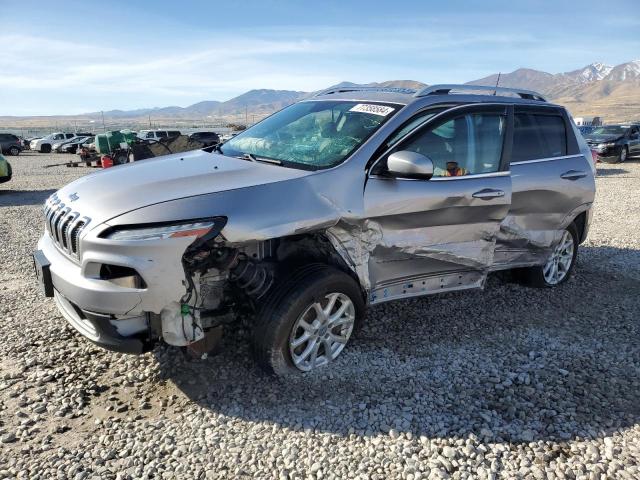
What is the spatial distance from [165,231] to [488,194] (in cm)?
257

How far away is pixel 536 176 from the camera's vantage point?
461cm

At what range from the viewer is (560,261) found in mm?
5453

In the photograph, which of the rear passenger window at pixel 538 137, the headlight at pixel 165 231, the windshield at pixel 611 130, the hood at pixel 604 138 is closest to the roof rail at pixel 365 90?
the rear passenger window at pixel 538 137

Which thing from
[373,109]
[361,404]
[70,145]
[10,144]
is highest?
[373,109]

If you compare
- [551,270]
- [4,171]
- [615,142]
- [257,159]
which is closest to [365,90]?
[257,159]

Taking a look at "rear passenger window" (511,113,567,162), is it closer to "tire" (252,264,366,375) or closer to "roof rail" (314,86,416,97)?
"roof rail" (314,86,416,97)

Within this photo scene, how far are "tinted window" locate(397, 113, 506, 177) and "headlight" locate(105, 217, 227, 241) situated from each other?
1578 mm

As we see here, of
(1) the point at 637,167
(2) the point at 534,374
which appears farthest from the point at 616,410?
(1) the point at 637,167

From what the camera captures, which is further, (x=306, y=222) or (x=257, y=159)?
(x=257, y=159)

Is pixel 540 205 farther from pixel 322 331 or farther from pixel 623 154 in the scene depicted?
pixel 623 154

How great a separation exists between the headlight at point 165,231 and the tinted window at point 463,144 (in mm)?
1578

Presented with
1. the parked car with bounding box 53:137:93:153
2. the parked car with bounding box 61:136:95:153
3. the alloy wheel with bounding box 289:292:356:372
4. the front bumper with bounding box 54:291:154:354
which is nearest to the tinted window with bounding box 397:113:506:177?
the alloy wheel with bounding box 289:292:356:372

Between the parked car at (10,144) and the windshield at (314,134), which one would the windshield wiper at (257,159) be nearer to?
the windshield at (314,134)

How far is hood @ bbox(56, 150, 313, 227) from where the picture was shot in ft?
9.77
